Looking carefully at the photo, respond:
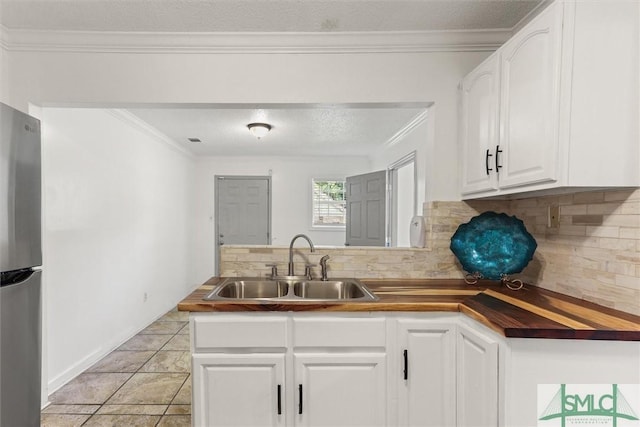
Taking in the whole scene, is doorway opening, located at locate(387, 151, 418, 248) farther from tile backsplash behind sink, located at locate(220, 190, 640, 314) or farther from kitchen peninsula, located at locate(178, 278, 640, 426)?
kitchen peninsula, located at locate(178, 278, 640, 426)

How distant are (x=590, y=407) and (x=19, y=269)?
93.0 inches

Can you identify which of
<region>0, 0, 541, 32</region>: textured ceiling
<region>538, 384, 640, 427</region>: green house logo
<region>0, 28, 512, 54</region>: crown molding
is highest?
<region>0, 0, 541, 32</region>: textured ceiling

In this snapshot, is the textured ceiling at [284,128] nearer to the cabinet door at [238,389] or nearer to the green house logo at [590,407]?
the cabinet door at [238,389]

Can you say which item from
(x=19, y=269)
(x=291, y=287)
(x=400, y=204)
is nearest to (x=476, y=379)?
(x=291, y=287)

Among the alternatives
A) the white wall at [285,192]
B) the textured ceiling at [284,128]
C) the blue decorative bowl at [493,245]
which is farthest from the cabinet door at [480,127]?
the white wall at [285,192]

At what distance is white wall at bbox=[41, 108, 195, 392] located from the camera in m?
2.24

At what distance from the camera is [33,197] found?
1455 mm

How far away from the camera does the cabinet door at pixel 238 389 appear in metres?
1.39

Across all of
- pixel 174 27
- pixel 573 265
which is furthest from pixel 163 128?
pixel 573 265

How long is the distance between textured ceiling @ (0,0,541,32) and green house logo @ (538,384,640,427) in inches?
70.6

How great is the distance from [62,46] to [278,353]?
2.19m

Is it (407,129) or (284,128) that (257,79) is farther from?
(407,129)

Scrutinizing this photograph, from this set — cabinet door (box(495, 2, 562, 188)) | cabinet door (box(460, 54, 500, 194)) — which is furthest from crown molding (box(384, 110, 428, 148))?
cabinet door (box(495, 2, 562, 188))

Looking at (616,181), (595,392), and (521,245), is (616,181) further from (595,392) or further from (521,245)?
(595,392)
